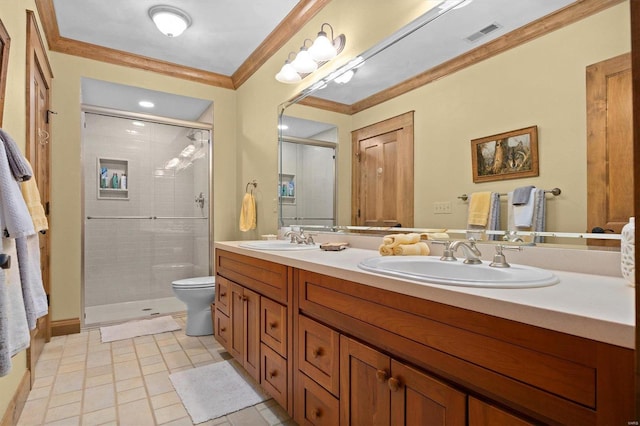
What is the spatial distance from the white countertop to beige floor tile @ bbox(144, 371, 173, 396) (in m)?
1.56

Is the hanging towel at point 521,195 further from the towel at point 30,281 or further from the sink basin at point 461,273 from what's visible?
the towel at point 30,281

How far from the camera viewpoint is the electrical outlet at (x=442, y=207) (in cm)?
149

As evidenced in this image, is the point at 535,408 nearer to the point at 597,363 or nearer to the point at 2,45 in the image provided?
the point at 597,363

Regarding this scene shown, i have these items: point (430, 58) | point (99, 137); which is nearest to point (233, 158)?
point (99, 137)

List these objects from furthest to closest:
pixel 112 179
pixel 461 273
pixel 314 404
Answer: pixel 112 179
pixel 314 404
pixel 461 273

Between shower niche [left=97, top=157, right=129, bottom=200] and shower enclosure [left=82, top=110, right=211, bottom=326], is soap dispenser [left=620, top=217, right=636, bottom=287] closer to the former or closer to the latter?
shower enclosure [left=82, top=110, right=211, bottom=326]

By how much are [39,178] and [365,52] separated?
2414 millimetres

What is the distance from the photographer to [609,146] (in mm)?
991

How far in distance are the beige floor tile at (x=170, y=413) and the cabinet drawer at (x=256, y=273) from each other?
0.69 m

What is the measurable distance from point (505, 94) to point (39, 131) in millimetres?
2950

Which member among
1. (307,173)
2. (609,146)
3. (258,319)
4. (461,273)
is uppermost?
(307,173)

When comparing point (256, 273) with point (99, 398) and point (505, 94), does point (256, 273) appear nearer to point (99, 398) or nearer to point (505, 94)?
point (99, 398)

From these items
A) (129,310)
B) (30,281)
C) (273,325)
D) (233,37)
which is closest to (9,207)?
(30,281)

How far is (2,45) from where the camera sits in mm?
1417
